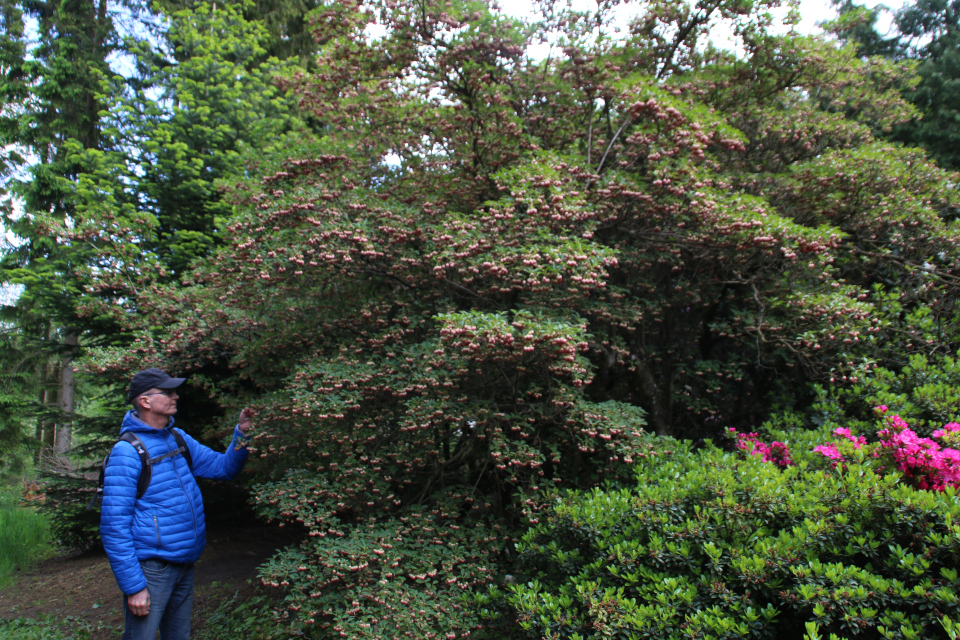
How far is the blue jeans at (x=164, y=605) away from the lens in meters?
2.61

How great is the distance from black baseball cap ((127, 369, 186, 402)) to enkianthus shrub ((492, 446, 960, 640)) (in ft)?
7.32

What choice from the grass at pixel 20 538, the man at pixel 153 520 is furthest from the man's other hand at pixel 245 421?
the grass at pixel 20 538

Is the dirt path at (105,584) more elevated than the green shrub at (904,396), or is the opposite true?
the green shrub at (904,396)

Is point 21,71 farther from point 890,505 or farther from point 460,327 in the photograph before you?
point 890,505

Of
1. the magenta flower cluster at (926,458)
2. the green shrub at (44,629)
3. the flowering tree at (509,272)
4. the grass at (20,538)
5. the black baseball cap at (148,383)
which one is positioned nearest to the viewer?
the magenta flower cluster at (926,458)

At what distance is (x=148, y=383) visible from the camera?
2803 millimetres

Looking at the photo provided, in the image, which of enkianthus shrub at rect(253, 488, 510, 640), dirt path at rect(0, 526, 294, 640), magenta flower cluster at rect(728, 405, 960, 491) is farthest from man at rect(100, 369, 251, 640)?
magenta flower cluster at rect(728, 405, 960, 491)

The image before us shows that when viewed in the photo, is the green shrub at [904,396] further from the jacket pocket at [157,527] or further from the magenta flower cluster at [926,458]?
the jacket pocket at [157,527]

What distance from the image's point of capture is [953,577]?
209 cm

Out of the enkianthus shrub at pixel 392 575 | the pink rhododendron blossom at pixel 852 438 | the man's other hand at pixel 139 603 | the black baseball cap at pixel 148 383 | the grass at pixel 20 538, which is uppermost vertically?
the black baseball cap at pixel 148 383

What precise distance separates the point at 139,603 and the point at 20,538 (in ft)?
26.0

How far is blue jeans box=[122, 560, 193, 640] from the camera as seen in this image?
2.61 metres

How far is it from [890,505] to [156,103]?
37.9ft

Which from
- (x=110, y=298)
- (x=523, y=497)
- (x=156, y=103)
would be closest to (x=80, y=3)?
(x=156, y=103)
